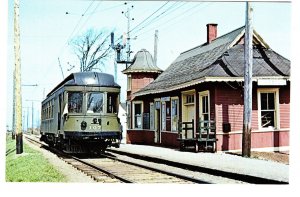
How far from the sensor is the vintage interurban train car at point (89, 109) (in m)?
13.2

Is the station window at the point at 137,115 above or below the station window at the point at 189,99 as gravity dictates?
below

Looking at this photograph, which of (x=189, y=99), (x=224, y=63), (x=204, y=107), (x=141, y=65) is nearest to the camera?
(x=224, y=63)

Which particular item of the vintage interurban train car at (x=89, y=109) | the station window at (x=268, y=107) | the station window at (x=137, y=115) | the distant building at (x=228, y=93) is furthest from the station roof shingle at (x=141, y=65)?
the station window at (x=268, y=107)

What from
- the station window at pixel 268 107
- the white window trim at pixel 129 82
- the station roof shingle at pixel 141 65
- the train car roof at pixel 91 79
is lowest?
the station window at pixel 268 107

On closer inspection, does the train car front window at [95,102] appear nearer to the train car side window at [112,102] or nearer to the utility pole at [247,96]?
the train car side window at [112,102]

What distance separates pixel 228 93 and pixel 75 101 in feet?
15.6

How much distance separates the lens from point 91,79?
13.6 metres

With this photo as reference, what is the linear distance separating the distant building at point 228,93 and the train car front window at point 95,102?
3.24m

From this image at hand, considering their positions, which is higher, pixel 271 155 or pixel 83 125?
pixel 83 125

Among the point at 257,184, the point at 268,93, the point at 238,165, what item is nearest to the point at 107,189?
the point at 257,184

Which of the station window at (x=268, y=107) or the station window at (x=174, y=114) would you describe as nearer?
the station window at (x=268, y=107)

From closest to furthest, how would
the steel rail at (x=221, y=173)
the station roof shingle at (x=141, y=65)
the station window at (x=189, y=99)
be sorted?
the steel rail at (x=221, y=173) → the station window at (x=189, y=99) → the station roof shingle at (x=141, y=65)

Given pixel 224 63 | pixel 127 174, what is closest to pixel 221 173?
pixel 127 174

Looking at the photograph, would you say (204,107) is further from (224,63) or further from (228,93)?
(224,63)
